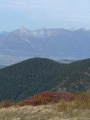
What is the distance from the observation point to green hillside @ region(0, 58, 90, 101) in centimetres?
11000

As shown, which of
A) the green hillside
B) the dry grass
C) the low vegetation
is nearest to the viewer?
the dry grass

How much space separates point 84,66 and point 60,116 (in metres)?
110

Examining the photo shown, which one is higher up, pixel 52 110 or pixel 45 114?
pixel 52 110

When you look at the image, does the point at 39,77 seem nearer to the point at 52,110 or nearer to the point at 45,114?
the point at 52,110

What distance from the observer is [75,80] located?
10831 centimetres

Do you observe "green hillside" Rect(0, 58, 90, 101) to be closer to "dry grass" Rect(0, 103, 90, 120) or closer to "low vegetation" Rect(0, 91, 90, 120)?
"low vegetation" Rect(0, 91, 90, 120)

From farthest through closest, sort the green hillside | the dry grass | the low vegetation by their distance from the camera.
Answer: the green hillside, the low vegetation, the dry grass

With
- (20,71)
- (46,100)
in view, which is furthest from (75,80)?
(46,100)

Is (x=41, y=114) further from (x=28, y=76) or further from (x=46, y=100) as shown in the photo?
(x=28, y=76)

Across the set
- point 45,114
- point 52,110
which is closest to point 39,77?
point 52,110

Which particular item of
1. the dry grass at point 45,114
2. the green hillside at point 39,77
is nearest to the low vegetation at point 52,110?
the dry grass at point 45,114

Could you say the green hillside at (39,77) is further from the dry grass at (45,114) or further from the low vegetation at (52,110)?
the dry grass at (45,114)

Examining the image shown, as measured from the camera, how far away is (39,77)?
448ft

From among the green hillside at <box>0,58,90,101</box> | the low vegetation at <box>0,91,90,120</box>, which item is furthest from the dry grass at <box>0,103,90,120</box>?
the green hillside at <box>0,58,90,101</box>
